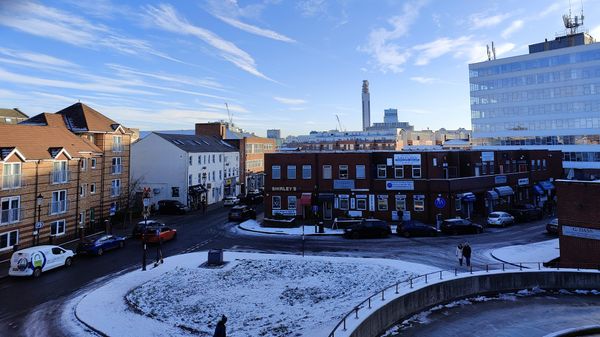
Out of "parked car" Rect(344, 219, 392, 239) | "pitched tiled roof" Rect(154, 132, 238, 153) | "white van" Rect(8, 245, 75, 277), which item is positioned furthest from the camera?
"pitched tiled roof" Rect(154, 132, 238, 153)

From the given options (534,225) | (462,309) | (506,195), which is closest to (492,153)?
(506,195)

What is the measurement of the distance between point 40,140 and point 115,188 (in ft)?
38.0

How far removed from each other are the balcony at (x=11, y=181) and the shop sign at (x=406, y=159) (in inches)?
1283

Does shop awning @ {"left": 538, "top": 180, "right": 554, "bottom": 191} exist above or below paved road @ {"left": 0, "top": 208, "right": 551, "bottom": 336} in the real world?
above

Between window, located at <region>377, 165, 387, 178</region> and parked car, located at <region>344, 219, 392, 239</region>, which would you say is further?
window, located at <region>377, 165, 387, 178</region>

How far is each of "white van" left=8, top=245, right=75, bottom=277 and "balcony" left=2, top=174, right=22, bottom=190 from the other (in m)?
7.56

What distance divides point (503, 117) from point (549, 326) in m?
76.4

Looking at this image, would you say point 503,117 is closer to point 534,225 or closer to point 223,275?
point 534,225

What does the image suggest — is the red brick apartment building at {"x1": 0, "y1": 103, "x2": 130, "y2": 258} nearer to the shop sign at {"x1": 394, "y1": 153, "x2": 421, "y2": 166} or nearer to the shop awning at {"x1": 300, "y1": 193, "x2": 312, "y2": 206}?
the shop awning at {"x1": 300, "y1": 193, "x2": 312, "y2": 206}

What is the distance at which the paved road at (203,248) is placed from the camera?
16.8 metres

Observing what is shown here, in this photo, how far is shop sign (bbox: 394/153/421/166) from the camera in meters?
39.7

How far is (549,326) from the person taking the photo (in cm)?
1455

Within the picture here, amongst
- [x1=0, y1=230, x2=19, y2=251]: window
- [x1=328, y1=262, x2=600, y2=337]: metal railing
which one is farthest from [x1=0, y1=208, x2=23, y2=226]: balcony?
[x1=328, y1=262, x2=600, y2=337]: metal railing

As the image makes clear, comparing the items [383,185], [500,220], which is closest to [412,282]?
[383,185]
